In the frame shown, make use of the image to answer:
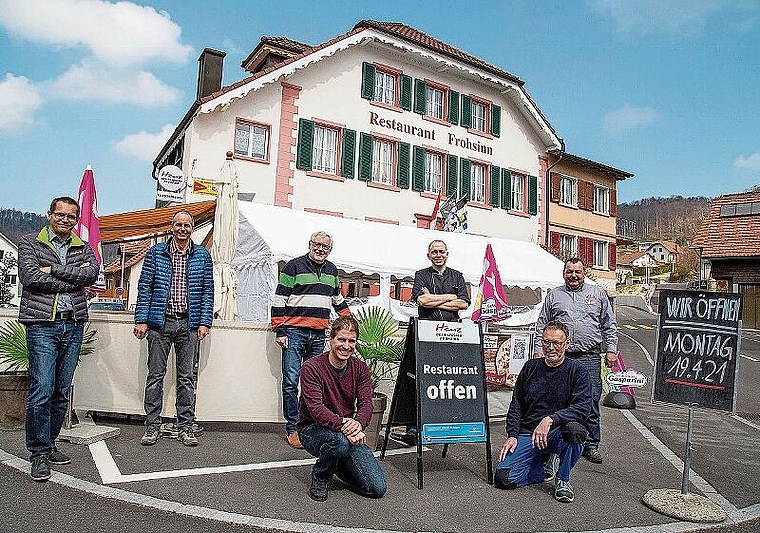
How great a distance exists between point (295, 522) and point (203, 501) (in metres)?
0.73

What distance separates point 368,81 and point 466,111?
4.53 meters

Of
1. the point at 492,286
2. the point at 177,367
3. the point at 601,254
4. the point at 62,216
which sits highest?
the point at 601,254

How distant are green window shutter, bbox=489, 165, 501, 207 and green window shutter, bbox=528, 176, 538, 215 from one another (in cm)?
193

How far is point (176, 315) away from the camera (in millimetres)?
6441

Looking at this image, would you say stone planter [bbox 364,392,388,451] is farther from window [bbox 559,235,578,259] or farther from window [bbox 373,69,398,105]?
window [bbox 559,235,578,259]

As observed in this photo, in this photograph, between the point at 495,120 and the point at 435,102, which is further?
the point at 495,120

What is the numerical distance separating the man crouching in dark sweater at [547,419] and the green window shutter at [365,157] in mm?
17431

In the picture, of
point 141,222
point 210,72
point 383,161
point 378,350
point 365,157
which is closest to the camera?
point 378,350

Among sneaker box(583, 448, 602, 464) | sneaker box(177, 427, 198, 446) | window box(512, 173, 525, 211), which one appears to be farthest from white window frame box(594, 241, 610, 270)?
sneaker box(177, 427, 198, 446)

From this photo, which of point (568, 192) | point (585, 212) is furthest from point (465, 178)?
point (585, 212)

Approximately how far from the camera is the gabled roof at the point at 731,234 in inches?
1291

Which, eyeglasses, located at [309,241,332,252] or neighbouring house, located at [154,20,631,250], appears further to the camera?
neighbouring house, located at [154,20,631,250]

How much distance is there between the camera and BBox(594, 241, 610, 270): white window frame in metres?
32.8

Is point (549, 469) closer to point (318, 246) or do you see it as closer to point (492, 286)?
point (318, 246)
